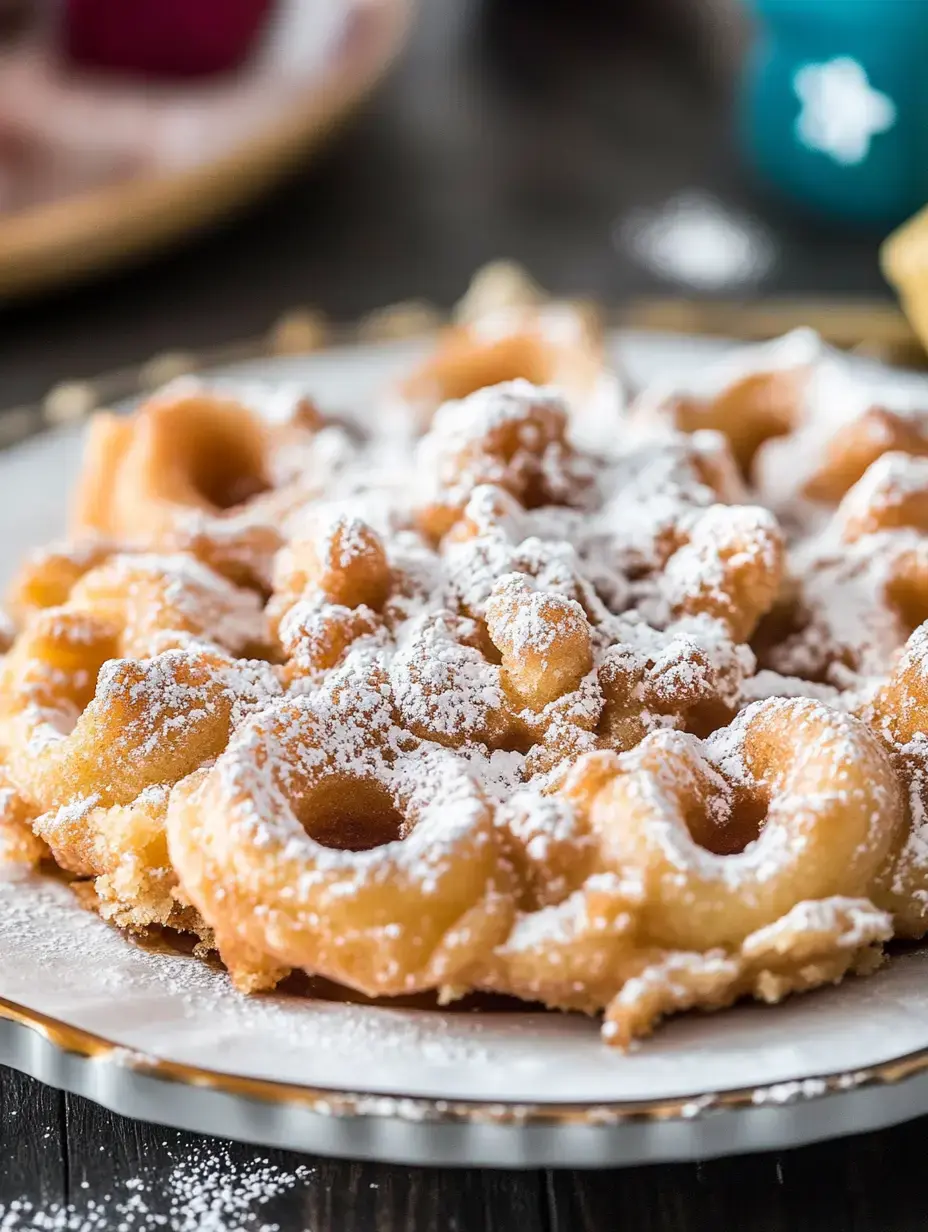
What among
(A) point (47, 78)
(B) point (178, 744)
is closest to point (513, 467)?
(B) point (178, 744)

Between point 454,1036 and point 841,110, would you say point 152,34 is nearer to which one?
point 841,110

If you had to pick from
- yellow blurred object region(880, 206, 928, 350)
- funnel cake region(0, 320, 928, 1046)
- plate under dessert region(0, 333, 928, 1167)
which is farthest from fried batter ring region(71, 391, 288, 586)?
yellow blurred object region(880, 206, 928, 350)

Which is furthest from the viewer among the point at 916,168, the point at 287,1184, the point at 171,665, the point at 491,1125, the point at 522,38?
the point at 522,38

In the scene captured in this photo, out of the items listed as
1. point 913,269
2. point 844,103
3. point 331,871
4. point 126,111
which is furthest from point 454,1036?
point 126,111

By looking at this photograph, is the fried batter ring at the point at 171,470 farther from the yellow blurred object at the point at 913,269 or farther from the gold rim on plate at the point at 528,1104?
the yellow blurred object at the point at 913,269

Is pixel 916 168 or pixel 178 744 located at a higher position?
pixel 178 744

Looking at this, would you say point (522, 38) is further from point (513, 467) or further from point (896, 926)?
point (896, 926)
